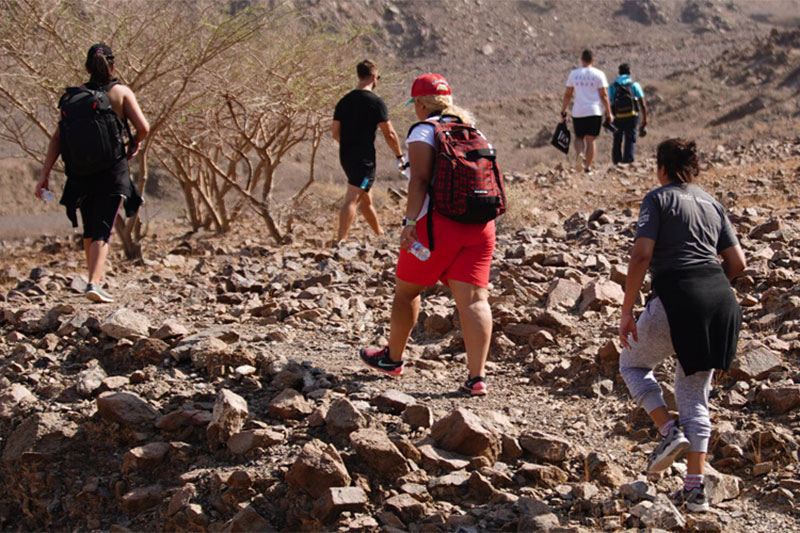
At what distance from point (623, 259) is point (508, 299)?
1346 millimetres

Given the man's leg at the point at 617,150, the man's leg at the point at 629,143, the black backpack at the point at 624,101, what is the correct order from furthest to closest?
1. the man's leg at the point at 617,150
2. the man's leg at the point at 629,143
3. the black backpack at the point at 624,101

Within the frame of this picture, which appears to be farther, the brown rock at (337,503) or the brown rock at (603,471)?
the brown rock at (603,471)

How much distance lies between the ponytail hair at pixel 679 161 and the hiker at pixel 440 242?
0.92 m

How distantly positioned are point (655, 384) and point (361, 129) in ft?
13.4

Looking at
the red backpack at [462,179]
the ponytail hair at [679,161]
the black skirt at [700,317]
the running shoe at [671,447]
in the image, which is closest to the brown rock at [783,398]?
the black skirt at [700,317]

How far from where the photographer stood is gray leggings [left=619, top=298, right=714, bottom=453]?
11.2 feet

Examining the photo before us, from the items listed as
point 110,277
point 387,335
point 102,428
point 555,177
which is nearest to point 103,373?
point 102,428

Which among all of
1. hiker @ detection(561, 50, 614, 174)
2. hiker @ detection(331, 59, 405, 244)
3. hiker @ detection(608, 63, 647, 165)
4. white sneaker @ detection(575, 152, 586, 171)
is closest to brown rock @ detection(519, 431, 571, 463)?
hiker @ detection(331, 59, 405, 244)

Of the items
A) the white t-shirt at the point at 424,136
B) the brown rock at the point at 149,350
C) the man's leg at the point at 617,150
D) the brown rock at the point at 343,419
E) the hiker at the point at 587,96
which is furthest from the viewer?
the man's leg at the point at 617,150

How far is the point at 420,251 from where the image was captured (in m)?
4.18

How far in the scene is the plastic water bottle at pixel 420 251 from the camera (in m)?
4.18

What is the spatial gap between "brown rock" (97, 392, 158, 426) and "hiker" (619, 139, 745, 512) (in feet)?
7.80

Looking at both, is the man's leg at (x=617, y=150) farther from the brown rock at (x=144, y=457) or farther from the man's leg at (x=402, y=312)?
the brown rock at (x=144, y=457)

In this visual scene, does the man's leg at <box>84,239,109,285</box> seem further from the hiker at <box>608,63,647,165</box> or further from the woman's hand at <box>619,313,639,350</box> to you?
the hiker at <box>608,63,647,165</box>
